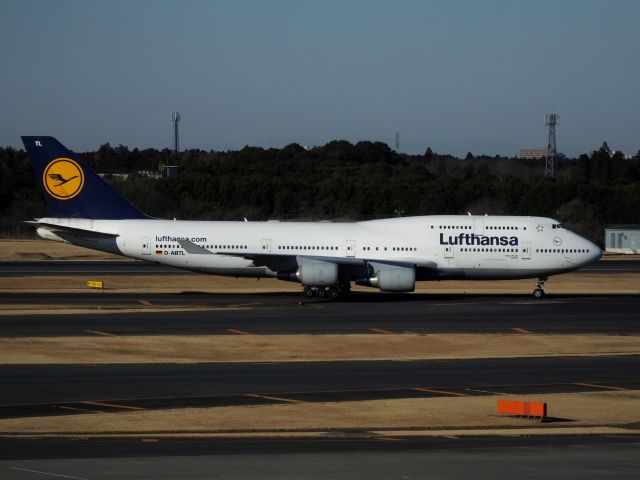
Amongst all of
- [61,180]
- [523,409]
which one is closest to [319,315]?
[61,180]

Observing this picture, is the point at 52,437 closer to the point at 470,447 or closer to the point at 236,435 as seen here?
the point at 236,435

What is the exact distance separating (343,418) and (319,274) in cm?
2587

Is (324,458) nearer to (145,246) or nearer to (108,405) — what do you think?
(108,405)

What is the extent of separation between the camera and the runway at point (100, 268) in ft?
206

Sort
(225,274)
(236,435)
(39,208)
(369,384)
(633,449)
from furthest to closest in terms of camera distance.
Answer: (39,208) → (225,274) → (369,384) → (236,435) → (633,449)

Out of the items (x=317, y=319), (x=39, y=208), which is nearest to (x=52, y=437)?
(x=317, y=319)

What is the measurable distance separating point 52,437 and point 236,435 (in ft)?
11.5

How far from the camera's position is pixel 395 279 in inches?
1930

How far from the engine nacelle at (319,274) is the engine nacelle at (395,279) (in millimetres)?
2054

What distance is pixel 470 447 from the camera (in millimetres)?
19906

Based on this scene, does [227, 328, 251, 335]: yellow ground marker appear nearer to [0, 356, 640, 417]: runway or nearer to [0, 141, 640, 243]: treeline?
[0, 356, 640, 417]: runway

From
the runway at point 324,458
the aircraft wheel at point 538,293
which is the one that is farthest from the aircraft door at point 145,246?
the runway at point 324,458

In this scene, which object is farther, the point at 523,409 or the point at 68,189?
the point at 68,189

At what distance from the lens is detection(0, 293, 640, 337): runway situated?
39094 millimetres
